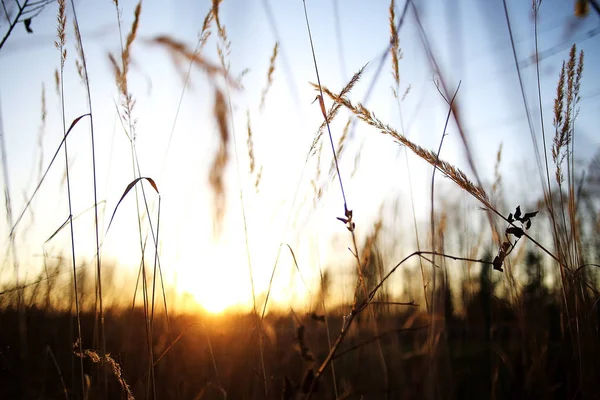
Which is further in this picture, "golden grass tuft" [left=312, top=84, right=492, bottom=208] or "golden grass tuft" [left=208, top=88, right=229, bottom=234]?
"golden grass tuft" [left=208, top=88, right=229, bottom=234]

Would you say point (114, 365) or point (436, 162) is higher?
point (436, 162)

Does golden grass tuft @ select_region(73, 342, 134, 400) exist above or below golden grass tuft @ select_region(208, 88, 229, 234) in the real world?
below

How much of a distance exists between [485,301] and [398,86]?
4.15ft

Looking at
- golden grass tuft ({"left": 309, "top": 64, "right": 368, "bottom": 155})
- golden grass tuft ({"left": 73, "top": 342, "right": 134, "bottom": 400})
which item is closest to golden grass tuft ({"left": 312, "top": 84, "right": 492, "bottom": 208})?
golden grass tuft ({"left": 309, "top": 64, "right": 368, "bottom": 155})

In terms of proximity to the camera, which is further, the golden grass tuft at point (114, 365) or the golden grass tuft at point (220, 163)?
the golden grass tuft at point (220, 163)

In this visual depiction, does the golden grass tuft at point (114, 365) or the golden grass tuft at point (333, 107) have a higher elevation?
the golden grass tuft at point (333, 107)

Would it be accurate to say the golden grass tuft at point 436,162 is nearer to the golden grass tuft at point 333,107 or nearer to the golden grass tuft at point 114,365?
the golden grass tuft at point 333,107

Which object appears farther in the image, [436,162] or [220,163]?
[220,163]

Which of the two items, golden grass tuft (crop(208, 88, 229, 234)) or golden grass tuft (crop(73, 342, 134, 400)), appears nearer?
golden grass tuft (crop(73, 342, 134, 400))

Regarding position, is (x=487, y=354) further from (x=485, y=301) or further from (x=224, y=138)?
(x=224, y=138)

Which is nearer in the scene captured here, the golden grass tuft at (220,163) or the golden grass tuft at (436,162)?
the golden grass tuft at (436,162)

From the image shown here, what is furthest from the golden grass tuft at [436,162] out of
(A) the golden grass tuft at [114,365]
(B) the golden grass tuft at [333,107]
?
(A) the golden grass tuft at [114,365]

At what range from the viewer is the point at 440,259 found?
1.48 m

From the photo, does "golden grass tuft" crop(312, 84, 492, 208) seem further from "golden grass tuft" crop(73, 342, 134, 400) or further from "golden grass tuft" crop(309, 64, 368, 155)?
"golden grass tuft" crop(73, 342, 134, 400)
